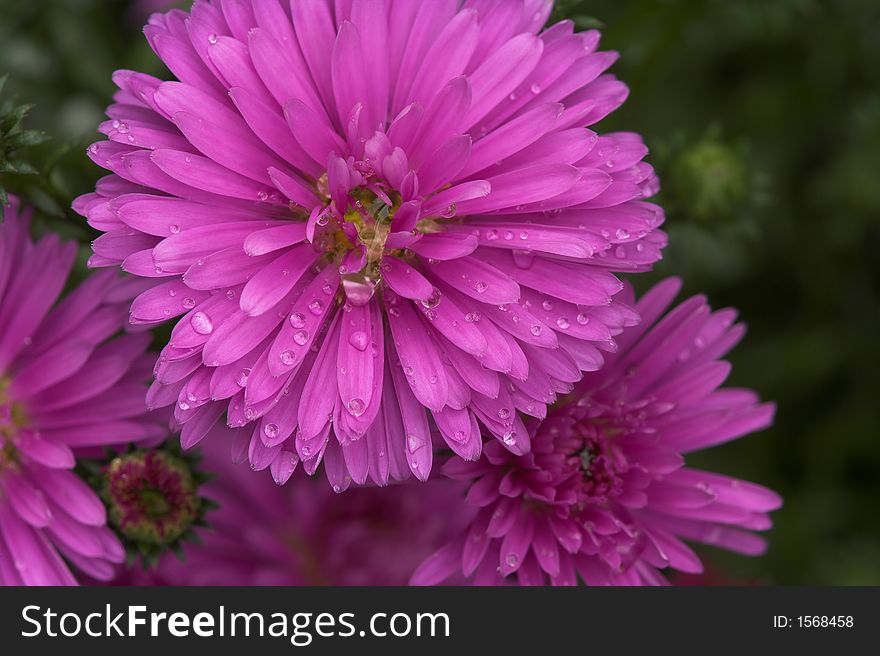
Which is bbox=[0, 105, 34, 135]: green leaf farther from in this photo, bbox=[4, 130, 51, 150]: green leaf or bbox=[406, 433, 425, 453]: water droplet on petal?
bbox=[406, 433, 425, 453]: water droplet on petal

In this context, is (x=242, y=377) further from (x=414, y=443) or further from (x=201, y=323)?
(x=414, y=443)

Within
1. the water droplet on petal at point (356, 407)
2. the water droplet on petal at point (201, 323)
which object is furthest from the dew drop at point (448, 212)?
the water droplet on petal at point (201, 323)

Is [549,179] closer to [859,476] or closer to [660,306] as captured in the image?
[660,306]

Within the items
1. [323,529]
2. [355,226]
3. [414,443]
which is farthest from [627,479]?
[323,529]

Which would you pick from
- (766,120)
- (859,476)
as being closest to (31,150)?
(766,120)

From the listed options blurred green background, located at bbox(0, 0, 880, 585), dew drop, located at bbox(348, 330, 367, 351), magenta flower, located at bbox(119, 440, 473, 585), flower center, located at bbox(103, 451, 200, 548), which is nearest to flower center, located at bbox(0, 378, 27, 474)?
flower center, located at bbox(103, 451, 200, 548)

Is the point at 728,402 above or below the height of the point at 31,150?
below
